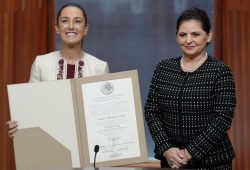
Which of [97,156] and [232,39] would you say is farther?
[232,39]

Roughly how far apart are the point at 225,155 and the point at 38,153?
770 mm

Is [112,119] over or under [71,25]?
under

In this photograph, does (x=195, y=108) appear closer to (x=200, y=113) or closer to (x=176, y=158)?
(x=200, y=113)

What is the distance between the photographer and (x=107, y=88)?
6.33ft

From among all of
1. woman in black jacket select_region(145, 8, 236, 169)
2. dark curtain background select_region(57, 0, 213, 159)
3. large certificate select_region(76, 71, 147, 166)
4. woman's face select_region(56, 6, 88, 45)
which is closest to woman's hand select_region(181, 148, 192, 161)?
woman in black jacket select_region(145, 8, 236, 169)

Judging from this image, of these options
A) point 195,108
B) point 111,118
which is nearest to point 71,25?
point 111,118

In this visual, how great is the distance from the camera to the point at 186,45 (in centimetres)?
195

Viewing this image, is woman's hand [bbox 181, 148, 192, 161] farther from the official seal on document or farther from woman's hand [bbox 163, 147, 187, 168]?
the official seal on document

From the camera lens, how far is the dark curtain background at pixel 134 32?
3.07 metres

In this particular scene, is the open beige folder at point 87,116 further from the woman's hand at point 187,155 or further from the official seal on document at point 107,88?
the woman's hand at point 187,155

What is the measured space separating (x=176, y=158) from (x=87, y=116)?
41 centimetres

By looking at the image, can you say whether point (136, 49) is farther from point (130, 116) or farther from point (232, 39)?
point (130, 116)

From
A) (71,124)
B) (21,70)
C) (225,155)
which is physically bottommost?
(225,155)

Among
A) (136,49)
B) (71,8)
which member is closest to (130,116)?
(71,8)
